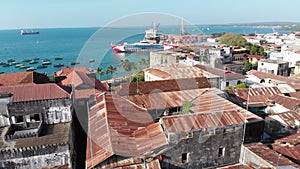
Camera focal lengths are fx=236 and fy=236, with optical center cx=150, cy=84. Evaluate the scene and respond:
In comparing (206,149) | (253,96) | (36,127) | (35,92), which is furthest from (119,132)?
(253,96)

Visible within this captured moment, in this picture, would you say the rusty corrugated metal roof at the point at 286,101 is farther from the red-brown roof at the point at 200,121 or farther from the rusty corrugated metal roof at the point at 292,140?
the red-brown roof at the point at 200,121

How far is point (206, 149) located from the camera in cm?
1530

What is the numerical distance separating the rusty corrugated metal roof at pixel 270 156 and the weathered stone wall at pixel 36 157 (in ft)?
40.1

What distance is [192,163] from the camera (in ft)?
49.9

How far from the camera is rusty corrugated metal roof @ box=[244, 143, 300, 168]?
13.5m

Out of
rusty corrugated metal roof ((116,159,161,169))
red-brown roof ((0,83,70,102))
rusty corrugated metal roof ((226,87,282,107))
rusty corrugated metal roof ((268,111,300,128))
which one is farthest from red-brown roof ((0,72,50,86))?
rusty corrugated metal roof ((268,111,300,128))

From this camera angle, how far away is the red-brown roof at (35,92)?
18.8 m

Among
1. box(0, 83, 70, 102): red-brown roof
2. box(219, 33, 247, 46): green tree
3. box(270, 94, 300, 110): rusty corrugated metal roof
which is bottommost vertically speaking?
box(270, 94, 300, 110): rusty corrugated metal roof

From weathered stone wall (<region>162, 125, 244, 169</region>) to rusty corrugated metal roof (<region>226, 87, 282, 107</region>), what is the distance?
10.9 m

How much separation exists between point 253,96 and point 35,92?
23021 mm

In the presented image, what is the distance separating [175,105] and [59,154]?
9.81 meters

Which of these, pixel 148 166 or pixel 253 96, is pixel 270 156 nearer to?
pixel 148 166

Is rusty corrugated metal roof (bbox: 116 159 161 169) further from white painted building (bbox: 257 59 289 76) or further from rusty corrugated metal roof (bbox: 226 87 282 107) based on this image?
white painted building (bbox: 257 59 289 76)

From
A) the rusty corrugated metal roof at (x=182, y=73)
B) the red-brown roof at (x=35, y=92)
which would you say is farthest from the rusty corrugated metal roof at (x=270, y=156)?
the rusty corrugated metal roof at (x=182, y=73)
